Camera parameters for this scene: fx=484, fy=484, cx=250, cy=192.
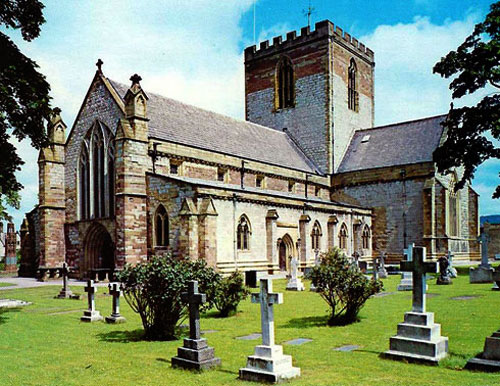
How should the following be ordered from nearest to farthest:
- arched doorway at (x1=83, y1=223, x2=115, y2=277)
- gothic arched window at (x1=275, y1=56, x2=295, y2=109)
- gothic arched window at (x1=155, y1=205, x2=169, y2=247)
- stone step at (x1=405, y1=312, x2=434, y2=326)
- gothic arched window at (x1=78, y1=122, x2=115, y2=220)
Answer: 1. stone step at (x1=405, y1=312, x2=434, y2=326)
2. gothic arched window at (x1=155, y1=205, x2=169, y2=247)
3. gothic arched window at (x1=78, y1=122, x2=115, y2=220)
4. arched doorway at (x1=83, y1=223, x2=115, y2=277)
5. gothic arched window at (x1=275, y1=56, x2=295, y2=109)

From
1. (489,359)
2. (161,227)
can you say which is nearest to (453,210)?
(161,227)

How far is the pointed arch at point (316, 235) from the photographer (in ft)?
118

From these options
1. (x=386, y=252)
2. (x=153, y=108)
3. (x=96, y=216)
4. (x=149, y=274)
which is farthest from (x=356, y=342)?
(x=386, y=252)

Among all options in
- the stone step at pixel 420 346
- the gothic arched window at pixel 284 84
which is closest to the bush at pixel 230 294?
the stone step at pixel 420 346

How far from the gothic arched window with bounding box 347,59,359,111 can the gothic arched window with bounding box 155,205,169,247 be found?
27976 mm

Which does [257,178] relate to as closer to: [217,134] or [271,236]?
[217,134]

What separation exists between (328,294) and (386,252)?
29.8 metres

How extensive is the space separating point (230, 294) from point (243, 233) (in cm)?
1512

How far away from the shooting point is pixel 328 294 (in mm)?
13383

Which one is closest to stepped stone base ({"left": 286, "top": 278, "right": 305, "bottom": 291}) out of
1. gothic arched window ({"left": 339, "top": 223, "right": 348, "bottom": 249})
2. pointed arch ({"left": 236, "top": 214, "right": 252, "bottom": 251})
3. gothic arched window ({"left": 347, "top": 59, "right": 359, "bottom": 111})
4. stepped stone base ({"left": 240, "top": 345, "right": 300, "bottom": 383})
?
pointed arch ({"left": 236, "top": 214, "right": 252, "bottom": 251})

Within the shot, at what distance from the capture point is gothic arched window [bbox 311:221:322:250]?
36.0 metres

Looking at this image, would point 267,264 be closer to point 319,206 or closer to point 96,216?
point 319,206

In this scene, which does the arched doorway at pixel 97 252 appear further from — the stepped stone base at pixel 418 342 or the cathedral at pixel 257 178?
the stepped stone base at pixel 418 342

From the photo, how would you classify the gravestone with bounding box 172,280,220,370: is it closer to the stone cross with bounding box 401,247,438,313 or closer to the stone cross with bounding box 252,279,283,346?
the stone cross with bounding box 252,279,283,346
